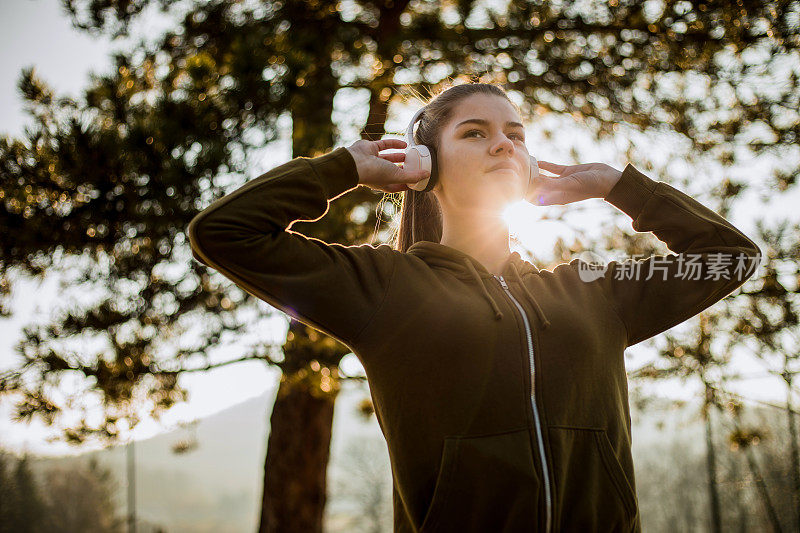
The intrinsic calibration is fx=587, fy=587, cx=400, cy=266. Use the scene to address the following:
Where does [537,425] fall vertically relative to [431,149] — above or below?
below

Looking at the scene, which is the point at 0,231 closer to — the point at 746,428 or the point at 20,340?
the point at 20,340

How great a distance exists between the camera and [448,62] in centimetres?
461

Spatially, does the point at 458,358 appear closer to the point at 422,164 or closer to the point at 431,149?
the point at 422,164

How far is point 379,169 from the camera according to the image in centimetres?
147

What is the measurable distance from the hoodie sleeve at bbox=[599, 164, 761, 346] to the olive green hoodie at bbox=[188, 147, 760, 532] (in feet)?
0.19

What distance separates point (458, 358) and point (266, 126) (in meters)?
2.66

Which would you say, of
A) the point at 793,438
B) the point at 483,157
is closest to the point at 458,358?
the point at 483,157

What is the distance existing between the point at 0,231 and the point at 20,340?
0.74 m

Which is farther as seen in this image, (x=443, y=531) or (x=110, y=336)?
(x=110, y=336)

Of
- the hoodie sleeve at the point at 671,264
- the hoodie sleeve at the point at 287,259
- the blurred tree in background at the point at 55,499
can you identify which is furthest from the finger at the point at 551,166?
the blurred tree in background at the point at 55,499

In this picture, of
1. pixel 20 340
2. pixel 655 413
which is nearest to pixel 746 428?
pixel 655 413

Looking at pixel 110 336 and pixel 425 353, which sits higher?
pixel 110 336

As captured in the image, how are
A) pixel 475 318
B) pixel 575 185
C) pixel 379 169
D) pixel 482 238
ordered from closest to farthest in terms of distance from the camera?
pixel 475 318 < pixel 379 169 < pixel 482 238 < pixel 575 185

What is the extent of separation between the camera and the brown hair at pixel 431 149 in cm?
166
